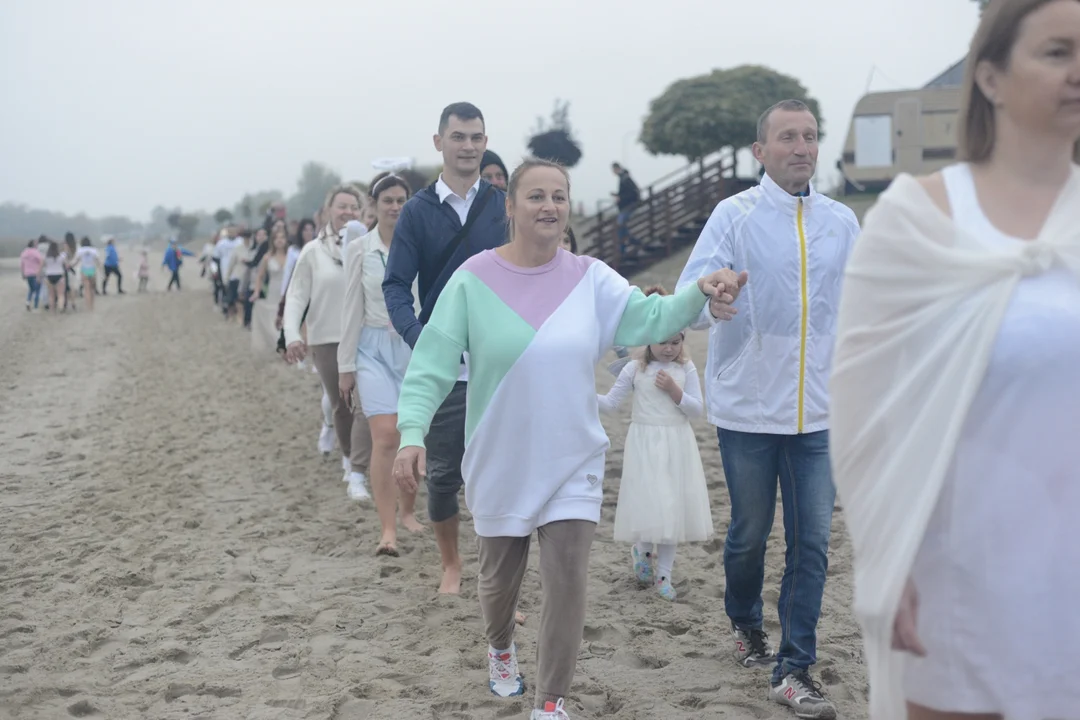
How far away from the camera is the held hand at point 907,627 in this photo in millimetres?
2301

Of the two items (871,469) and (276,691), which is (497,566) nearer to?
(276,691)

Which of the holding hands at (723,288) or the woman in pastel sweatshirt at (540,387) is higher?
the holding hands at (723,288)

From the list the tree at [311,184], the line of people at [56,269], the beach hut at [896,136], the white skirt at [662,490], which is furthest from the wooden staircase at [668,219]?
the tree at [311,184]

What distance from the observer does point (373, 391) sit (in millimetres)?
6664

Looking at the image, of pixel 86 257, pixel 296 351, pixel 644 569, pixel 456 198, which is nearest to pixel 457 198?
pixel 456 198

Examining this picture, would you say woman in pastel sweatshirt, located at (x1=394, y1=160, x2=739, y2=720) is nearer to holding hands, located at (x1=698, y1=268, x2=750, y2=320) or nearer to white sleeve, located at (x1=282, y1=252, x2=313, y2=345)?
holding hands, located at (x1=698, y1=268, x2=750, y2=320)

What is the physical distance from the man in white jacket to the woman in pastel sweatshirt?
464 mm

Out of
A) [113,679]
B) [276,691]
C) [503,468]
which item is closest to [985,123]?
[503,468]

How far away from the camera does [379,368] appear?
6.75 meters

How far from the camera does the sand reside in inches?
176

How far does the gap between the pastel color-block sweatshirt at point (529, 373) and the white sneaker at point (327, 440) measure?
604cm

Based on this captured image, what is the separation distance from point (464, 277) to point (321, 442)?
20.7ft

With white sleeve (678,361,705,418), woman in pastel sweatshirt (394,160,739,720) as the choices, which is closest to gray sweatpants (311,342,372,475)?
white sleeve (678,361,705,418)

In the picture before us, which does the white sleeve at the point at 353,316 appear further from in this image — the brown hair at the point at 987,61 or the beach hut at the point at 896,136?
the beach hut at the point at 896,136
